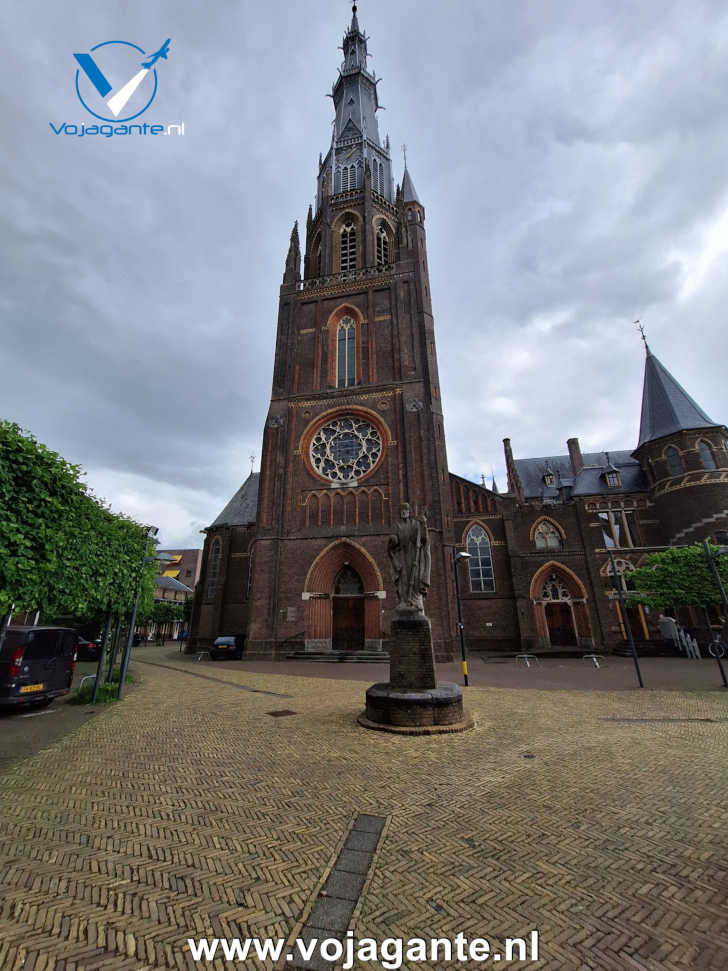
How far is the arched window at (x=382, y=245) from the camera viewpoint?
107 ft

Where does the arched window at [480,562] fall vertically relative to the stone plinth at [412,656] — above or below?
above

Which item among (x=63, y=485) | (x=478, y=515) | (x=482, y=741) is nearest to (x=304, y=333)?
(x=478, y=515)

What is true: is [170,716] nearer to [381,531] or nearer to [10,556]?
[10,556]

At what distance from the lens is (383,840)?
3562 mm

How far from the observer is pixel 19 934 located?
2479 millimetres

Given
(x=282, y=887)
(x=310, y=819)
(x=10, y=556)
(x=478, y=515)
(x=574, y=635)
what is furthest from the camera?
(x=478, y=515)

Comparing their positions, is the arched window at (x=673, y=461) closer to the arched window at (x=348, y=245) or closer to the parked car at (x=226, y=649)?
the arched window at (x=348, y=245)

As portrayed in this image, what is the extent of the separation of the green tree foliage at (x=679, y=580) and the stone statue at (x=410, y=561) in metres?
17.8

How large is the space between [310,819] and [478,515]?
24618 mm

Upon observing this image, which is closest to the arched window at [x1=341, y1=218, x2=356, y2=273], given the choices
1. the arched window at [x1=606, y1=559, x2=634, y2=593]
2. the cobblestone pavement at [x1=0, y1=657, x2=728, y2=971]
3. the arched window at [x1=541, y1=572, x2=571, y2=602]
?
the arched window at [x1=541, y1=572, x2=571, y2=602]

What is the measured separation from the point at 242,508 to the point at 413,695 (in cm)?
2691

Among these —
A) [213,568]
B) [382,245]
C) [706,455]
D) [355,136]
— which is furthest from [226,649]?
[355,136]

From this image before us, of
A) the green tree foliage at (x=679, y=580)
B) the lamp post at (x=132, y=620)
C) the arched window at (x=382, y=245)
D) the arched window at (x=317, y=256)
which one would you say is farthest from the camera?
the arched window at (x=317, y=256)

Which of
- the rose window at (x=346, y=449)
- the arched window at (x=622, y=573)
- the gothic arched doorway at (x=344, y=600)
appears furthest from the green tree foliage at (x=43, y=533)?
the arched window at (x=622, y=573)
